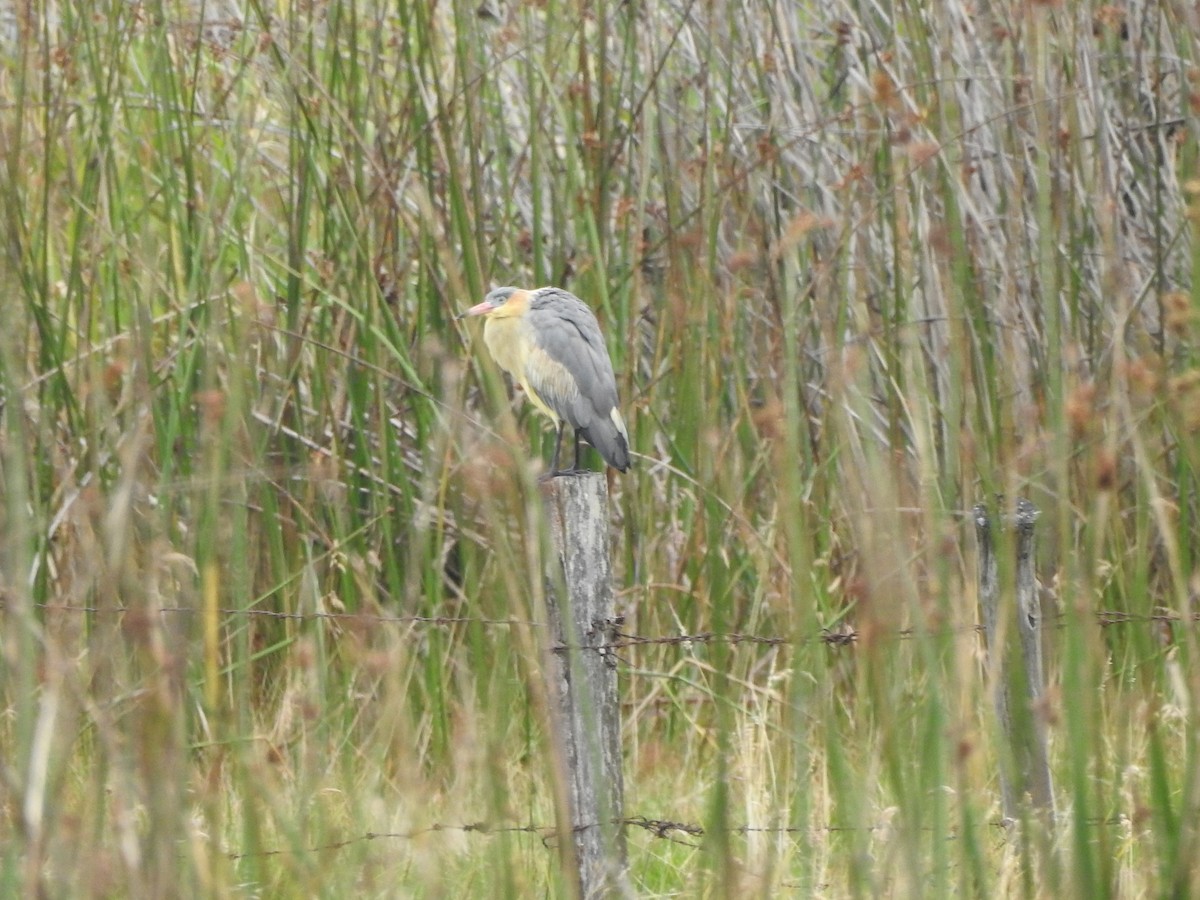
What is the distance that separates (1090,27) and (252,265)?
2.01 m

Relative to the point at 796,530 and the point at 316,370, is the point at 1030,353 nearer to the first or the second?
the point at 316,370

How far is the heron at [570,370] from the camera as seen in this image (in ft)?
9.83

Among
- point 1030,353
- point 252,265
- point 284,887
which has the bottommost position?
point 284,887

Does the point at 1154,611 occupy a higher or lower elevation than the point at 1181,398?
lower

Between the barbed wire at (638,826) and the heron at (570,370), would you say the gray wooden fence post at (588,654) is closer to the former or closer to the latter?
the barbed wire at (638,826)

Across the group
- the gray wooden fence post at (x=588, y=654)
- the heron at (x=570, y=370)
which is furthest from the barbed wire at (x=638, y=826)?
the heron at (x=570, y=370)

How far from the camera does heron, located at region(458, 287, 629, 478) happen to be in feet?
9.83

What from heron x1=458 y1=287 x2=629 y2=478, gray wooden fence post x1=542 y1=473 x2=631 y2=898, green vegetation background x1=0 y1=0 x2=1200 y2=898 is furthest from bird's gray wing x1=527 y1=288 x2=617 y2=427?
gray wooden fence post x1=542 y1=473 x2=631 y2=898

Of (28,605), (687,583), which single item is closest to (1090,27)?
(687,583)

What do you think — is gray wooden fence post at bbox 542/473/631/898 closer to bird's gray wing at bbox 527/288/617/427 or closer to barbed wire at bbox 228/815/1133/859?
barbed wire at bbox 228/815/1133/859

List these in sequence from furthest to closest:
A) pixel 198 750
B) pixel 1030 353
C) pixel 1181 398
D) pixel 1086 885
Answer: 1. pixel 1030 353
2. pixel 198 750
3. pixel 1181 398
4. pixel 1086 885

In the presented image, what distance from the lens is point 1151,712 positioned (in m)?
1.30

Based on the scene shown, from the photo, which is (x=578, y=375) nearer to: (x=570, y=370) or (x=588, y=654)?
(x=570, y=370)

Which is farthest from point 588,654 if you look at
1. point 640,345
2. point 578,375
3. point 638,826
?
point 640,345
